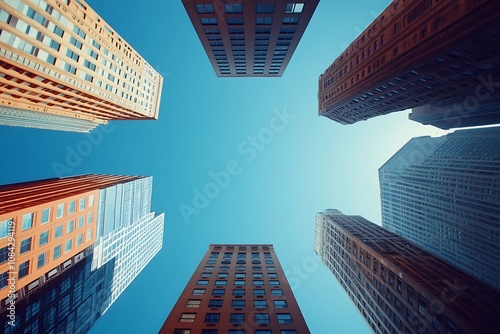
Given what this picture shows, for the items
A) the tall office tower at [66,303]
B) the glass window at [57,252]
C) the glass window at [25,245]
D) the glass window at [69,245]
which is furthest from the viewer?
the glass window at [69,245]

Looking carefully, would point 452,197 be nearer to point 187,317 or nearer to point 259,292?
point 259,292

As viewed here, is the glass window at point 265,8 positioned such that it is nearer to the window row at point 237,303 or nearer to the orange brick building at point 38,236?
the orange brick building at point 38,236

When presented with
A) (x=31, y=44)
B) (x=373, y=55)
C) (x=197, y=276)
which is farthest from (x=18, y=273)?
(x=373, y=55)

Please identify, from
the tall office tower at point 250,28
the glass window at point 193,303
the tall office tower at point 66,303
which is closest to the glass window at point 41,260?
the tall office tower at point 66,303

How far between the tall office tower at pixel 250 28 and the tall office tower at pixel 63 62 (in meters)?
22.1

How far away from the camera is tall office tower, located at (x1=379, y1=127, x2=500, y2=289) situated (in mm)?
104562

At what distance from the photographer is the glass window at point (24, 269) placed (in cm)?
3941

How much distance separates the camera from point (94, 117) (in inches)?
3573

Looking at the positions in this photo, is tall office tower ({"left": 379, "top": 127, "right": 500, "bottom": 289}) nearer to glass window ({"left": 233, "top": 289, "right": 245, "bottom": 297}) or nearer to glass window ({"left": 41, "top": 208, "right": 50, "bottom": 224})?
glass window ({"left": 233, "top": 289, "right": 245, "bottom": 297})

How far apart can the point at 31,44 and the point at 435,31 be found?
57566 mm

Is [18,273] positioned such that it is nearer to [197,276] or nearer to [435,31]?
[197,276]

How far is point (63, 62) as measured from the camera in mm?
48906

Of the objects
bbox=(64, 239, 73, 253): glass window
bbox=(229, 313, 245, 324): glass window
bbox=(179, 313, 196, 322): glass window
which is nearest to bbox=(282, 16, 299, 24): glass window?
bbox=(229, 313, 245, 324): glass window

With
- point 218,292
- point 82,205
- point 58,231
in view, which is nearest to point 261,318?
point 218,292
